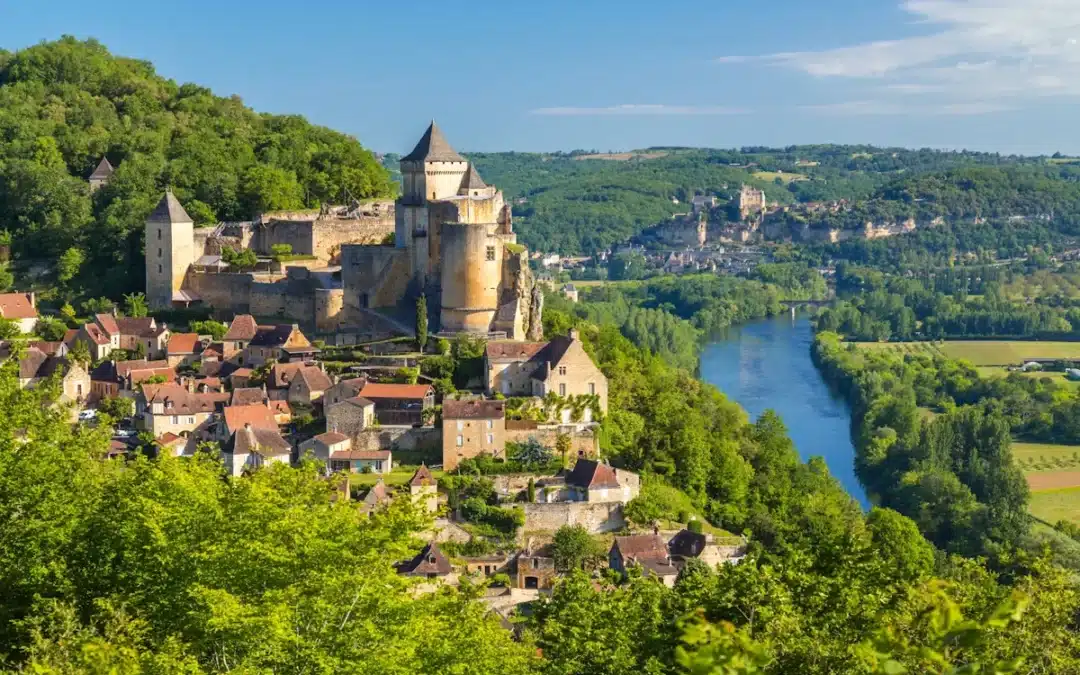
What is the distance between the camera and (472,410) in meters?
32.0

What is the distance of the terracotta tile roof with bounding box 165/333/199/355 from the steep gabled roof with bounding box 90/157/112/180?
13444 mm

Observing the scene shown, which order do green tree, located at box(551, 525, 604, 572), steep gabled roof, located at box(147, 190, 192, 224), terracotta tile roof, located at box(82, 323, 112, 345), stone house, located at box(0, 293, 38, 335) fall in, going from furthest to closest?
1. steep gabled roof, located at box(147, 190, 192, 224)
2. stone house, located at box(0, 293, 38, 335)
3. terracotta tile roof, located at box(82, 323, 112, 345)
4. green tree, located at box(551, 525, 604, 572)

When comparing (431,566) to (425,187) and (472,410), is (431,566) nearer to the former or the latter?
(472,410)

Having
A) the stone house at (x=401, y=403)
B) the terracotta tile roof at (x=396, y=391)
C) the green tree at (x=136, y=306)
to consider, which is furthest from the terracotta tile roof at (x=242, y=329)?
the stone house at (x=401, y=403)

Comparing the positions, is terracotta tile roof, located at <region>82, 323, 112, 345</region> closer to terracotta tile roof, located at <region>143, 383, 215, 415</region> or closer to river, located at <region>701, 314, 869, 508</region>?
terracotta tile roof, located at <region>143, 383, 215, 415</region>

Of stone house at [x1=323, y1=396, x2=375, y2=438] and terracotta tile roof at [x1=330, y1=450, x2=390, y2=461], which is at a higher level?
stone house at [x1=323, y1=396, x2=375, y2=438]

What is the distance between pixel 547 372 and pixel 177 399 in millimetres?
8972

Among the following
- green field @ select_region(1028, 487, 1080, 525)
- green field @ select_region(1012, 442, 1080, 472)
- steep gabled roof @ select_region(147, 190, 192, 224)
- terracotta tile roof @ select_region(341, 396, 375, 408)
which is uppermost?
steep gabled roof @ select_region(147, 190, 192, 224)

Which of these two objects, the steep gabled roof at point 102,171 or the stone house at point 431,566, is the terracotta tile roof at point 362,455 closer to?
the stone house at point 431,566

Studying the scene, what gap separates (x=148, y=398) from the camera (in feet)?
112

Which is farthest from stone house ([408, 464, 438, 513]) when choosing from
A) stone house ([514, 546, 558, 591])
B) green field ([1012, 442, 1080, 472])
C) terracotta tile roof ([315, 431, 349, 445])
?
green field ([1012, 442, 1080, 472])

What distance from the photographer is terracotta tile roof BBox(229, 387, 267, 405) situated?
111ft

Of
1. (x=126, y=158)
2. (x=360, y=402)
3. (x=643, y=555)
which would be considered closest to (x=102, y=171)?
(x=126, y=158)

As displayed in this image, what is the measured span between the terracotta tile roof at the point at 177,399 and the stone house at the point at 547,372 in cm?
688
